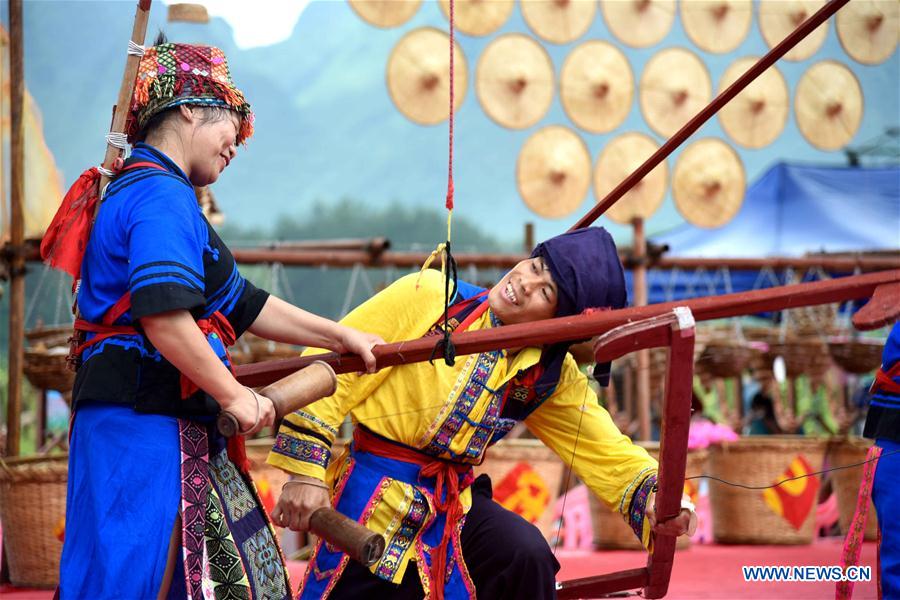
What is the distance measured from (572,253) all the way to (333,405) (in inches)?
26.4

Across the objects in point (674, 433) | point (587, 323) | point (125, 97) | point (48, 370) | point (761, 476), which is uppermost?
point (125, 97)

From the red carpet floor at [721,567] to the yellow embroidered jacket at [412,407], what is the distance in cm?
177

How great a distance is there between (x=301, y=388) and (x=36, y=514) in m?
2.59

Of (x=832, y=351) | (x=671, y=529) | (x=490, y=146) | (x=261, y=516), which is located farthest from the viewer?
(x=490, y=146)

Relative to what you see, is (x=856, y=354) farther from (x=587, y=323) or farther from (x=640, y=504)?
(x=587, y=323)

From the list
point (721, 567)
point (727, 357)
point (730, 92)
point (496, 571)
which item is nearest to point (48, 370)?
point (496, 571)

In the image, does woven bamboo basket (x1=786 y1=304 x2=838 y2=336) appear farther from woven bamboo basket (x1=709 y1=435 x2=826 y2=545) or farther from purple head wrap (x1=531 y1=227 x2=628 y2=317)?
purple head wrap (x1=531 y1=227 x2=628 y2=317)

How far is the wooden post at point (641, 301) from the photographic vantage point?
565 centimetres

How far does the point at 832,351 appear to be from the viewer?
6816mm

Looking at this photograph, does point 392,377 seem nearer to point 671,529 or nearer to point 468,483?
point 468,483

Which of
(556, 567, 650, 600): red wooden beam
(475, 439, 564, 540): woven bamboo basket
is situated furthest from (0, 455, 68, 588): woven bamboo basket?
(556, 567, 650, 600): red wooden beam

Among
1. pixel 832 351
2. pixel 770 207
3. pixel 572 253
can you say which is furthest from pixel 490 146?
pixel 572 253

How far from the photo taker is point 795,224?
406 inches

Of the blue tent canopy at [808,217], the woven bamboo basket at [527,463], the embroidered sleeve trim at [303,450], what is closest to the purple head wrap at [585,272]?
the embroidered sleeve trim at [303,450]
